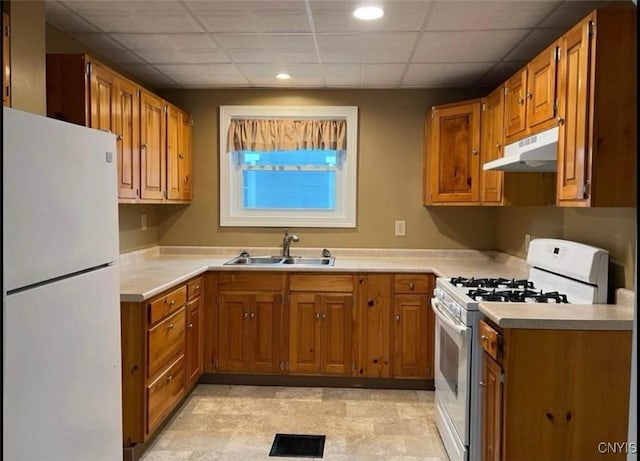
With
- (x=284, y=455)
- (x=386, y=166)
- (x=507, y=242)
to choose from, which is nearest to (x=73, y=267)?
(x=284, y=455)

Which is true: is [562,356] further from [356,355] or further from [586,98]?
[356,355]

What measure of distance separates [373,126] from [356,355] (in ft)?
6.12

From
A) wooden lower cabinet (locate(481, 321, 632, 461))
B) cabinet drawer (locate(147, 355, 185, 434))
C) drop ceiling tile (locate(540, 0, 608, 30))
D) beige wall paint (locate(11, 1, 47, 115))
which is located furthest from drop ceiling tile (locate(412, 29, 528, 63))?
cabinet drawer (locate(147, 355, 185, 434))

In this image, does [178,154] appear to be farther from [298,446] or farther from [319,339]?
[298,446]

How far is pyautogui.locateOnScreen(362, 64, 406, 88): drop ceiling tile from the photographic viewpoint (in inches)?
135

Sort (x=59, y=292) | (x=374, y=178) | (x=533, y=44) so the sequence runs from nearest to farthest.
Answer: (x=59, y=292) < (x=533, y=44) < (x=374, y=178)

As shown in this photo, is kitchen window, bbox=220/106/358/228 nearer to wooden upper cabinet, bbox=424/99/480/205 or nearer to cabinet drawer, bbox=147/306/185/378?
wooden upper cabinet, bbox=424/99/480/205

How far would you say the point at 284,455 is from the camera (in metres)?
2.64

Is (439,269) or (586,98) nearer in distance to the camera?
(586,98)

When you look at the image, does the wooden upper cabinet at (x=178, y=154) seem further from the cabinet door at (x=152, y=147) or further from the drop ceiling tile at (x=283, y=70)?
the drop ceiling tile at (x=283, y=70)

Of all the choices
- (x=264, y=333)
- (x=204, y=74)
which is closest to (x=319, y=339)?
(x=264, y=333)

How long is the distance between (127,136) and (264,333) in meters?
1.66

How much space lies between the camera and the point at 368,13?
2.48 m

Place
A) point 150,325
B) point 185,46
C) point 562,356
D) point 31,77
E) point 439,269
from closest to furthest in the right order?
point 562,356 → point 31,77 → point 150,325 → point 185,46 → point 439,269
